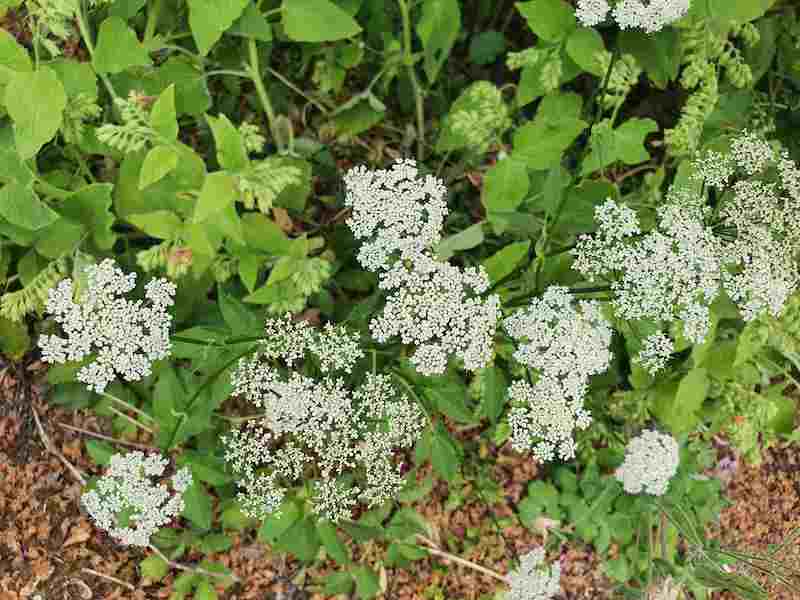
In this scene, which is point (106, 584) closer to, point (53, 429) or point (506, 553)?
point (53, 429)

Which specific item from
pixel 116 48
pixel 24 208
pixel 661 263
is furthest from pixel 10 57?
pixel 661 263

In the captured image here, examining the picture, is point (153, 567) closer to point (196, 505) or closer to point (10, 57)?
point (196, 505)

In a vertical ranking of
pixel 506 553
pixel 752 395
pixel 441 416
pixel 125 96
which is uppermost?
pixel 125 96

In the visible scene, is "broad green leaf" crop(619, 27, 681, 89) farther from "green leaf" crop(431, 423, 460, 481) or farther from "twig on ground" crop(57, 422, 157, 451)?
"twig on ground" crop(57, 422, 157, 451)

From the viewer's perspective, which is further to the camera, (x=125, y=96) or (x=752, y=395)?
(x=752, y=395)

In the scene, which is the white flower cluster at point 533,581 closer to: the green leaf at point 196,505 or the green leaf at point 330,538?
the green leaf at point 330,538

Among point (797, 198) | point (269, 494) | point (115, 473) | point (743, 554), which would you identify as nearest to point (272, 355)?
point (269, 494)
